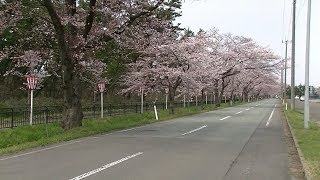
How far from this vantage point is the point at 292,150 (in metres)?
14.2

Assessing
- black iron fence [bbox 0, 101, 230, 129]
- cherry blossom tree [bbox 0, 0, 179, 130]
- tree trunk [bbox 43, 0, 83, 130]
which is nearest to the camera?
cherry blossom tree [bbox 0, 0, 179, 130]

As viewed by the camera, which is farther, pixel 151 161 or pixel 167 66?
pixel 167 66

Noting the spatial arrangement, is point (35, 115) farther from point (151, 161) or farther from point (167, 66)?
point (167, 66)

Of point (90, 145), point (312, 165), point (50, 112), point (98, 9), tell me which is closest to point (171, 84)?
point (50, 112)

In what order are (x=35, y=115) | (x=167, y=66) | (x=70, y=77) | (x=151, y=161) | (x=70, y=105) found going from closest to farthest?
(x=151, y=161) → (x=70, y=77) → (x=70, y=105) → (x=35, y=115) → (x=167, y=66)

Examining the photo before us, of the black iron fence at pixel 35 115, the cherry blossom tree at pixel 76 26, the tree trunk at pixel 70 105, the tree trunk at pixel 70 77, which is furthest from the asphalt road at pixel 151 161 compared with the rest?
the black iron fence at pixel 35 115

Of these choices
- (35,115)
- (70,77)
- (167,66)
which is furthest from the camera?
(167,66)

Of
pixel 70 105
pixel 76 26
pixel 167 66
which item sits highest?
pixel 76 26

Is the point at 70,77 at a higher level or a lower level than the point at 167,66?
lower

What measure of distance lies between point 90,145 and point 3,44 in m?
25.3

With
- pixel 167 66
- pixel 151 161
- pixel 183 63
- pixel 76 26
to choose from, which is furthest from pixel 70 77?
pixel 183 63

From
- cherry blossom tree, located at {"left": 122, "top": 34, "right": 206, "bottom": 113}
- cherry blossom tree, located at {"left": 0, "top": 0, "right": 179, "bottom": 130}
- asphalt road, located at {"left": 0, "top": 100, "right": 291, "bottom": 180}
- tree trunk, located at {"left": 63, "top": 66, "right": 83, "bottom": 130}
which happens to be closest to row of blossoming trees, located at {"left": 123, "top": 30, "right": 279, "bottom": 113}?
cherry blossom tree, located at {"left": 122, "top": 34, "right": 206, "bottom": 113}

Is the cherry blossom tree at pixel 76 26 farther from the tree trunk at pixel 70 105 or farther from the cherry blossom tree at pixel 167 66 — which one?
the cherry blossom tree at pixel 167 66

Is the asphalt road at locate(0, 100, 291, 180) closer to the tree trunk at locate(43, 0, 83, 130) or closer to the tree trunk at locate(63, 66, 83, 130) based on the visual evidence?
the tree trunk at locate(63, 66, 83, 130)
